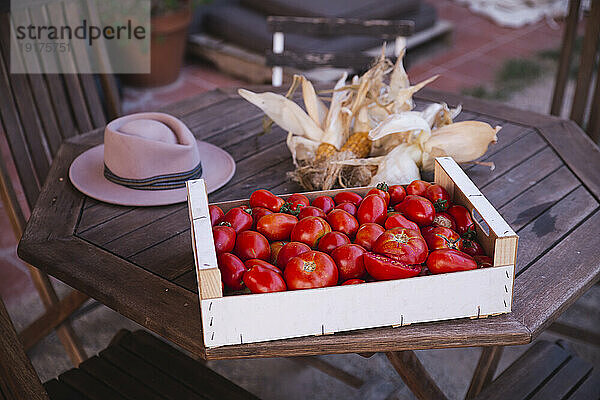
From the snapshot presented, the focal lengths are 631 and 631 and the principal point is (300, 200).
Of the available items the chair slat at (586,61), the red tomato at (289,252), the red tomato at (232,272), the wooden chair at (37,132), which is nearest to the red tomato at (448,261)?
the red tomato at (289,252)

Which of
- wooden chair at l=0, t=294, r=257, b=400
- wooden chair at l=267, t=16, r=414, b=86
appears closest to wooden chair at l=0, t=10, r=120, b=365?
wooden chair at l=0, t=294, r=257, b=400

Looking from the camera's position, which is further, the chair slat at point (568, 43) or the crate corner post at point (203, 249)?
the chair slat at point (568, 43)

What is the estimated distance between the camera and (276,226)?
3.86ft

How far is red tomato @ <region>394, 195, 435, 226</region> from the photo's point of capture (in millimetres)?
1183

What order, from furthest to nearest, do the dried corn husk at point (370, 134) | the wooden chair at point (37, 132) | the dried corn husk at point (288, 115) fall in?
the wooden chair at point (37, 132), the dried corn husk at point (288, 115), the dried corn husk at point (370, 134)

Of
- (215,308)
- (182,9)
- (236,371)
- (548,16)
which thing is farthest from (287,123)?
(548,16)

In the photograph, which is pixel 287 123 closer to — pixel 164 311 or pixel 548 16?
pixel 164 311

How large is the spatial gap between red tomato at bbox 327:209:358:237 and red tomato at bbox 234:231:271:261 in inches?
5.2

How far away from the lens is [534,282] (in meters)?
1.25

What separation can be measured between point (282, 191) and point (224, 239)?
49 centimetres

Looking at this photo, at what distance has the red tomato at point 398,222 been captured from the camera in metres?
1.14

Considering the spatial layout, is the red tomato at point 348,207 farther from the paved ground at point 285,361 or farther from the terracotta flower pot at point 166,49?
the terracotta flower pot at point 166,49

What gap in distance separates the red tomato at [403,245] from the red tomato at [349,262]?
36 mm

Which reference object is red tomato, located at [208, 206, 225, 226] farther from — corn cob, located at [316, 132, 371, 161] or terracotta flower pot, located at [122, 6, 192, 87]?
terracotta flower pot, located at [122, 6, 192, 87]
